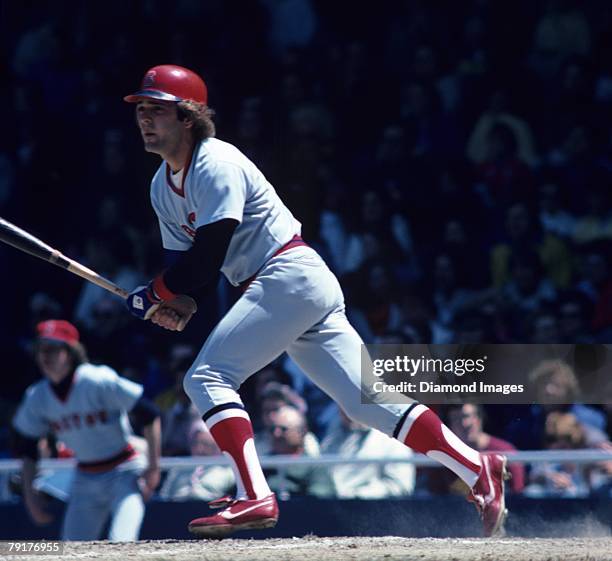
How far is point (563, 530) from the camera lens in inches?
256

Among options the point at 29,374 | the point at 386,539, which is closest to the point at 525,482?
the point at 386,539

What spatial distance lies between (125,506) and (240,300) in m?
2.18

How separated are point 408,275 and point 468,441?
7.38 ft

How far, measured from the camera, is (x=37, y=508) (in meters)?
6.90

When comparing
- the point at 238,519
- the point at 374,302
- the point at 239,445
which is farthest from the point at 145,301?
the point at 374,302

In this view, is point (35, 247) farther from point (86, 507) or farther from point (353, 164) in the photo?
point (353, 164)

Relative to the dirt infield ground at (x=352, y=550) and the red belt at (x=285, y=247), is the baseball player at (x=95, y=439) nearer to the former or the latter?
the dirt infield ground at (x=352, y=550)

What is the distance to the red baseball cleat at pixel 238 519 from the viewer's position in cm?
450

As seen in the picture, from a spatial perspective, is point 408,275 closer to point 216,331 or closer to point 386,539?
point 386,539

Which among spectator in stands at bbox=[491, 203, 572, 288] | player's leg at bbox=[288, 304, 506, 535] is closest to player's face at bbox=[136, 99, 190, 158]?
player's leg at bbox=[288, 304, 506, 535]

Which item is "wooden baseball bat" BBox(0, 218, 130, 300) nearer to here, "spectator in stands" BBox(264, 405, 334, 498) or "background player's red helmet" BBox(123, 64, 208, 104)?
"background player's red helmet" BBox(123, 64, 208, 104)

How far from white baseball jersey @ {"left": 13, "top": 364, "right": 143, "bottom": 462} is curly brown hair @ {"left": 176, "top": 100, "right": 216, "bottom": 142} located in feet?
7.01

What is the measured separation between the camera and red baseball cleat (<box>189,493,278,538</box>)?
450 centimetres

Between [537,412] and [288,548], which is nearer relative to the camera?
[288,548]
